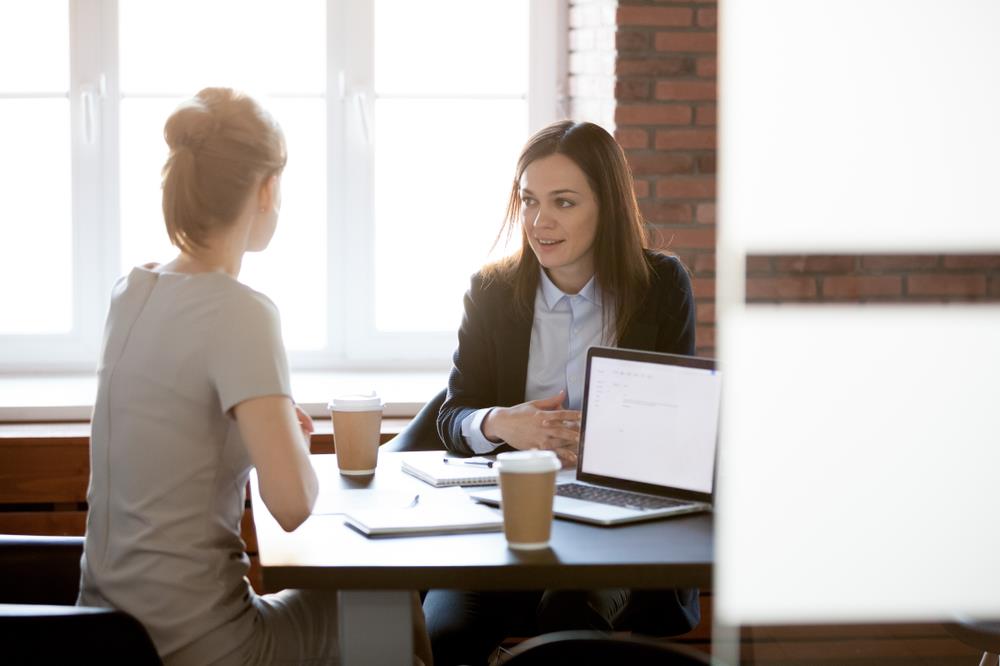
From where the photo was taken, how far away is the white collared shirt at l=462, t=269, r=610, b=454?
7.40ft

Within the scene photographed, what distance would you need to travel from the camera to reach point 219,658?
1441mm

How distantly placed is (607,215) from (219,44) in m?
1.66

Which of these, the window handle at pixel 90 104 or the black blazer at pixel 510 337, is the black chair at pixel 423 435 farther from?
the window handle at pixel 90 104

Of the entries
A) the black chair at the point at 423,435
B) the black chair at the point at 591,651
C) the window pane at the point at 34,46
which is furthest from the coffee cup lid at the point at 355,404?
the window pane at the point at 34,46

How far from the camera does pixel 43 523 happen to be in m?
2.81

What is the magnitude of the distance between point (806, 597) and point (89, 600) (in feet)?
6.46

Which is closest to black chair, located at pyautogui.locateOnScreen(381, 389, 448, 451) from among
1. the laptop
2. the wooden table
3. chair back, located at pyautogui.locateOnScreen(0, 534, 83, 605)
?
the laptop

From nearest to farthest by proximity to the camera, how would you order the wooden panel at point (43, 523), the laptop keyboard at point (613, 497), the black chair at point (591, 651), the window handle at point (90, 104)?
1. the black chair at point (591, 651)
2. the laptop keyboard at point (613, 497)
3. the wooden panel at point (43, 523)
4. the window handle at point (90, 104)

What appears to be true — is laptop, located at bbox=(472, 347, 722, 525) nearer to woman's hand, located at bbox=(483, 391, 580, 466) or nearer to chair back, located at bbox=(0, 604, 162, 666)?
woman's hand, located at bbox=(483, 391, 580, 466)

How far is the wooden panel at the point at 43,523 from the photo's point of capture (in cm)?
280

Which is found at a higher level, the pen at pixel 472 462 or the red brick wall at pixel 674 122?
the red brick wall at pixel 674 122

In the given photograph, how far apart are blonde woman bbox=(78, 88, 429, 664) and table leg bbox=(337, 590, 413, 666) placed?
149 mm

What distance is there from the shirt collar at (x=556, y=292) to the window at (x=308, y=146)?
1.03 m

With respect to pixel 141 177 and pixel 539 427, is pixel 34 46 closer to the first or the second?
pixel 141 177
